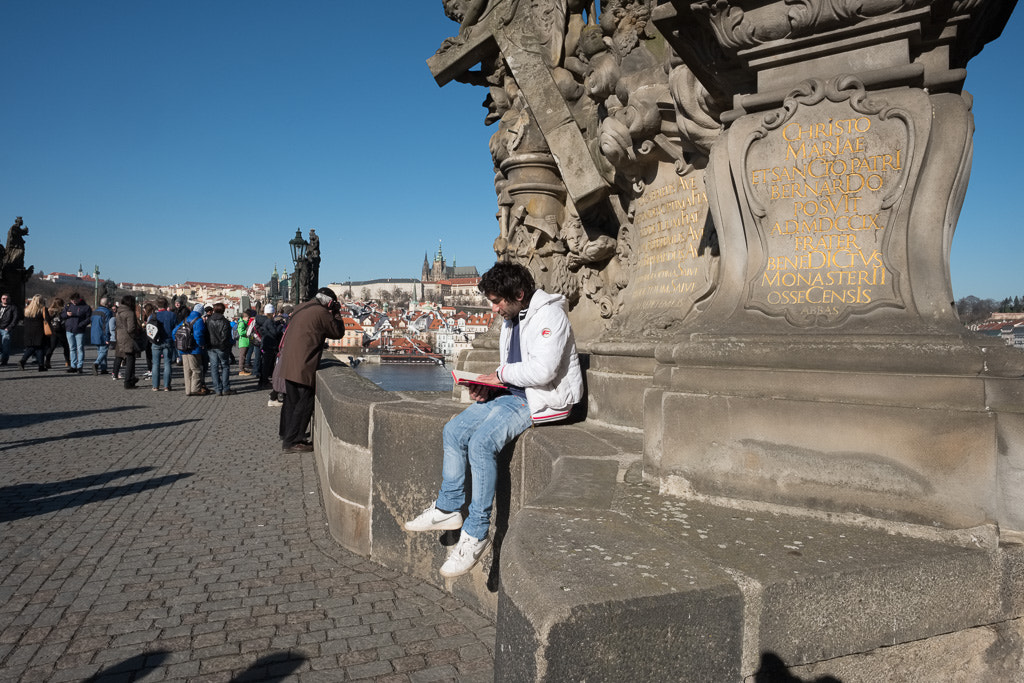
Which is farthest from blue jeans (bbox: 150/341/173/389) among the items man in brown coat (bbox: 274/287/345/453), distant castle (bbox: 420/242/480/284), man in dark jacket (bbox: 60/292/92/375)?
distant castle (bbox: 420/242/480/284)

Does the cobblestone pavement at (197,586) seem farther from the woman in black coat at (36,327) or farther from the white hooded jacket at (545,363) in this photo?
the woman in black coat at (36,327)

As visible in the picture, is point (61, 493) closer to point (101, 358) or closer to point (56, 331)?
point (101, 358)

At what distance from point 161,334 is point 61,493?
8.26m

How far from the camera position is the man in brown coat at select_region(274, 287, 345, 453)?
7.36 metres

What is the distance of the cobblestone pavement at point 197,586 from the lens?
2990 millimetres

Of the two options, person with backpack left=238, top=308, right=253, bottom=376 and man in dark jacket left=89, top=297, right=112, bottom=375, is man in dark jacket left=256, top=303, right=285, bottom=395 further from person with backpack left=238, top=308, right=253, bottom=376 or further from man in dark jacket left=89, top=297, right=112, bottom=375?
man in dark jacket left=89, top=297, right=112, bottom=375

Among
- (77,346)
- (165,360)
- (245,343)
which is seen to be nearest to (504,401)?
(165,360)

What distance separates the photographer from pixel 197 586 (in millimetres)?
3807

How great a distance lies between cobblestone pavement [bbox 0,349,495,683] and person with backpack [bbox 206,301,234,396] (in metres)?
5.54

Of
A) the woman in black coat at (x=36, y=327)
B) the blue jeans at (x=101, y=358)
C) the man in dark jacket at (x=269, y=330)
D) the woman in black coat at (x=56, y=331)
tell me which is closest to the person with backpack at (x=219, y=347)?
the man in dark jacket at (x=269, y=330)

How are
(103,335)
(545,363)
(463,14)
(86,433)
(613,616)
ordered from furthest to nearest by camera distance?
(103,335), (86,433), (463,14), (545,363), (613,616)

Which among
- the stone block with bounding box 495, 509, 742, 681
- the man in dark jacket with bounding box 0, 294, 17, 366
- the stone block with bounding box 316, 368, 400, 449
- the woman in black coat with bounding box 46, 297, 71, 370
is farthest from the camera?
the woman in black coat with bounding box 46, 297, 71, 370

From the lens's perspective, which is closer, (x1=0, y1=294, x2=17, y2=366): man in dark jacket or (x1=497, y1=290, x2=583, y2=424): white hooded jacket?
(x1=497, y1=290, x2=583, y2=424): white hooded jacket

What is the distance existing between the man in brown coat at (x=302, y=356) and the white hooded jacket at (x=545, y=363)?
13.7ft
